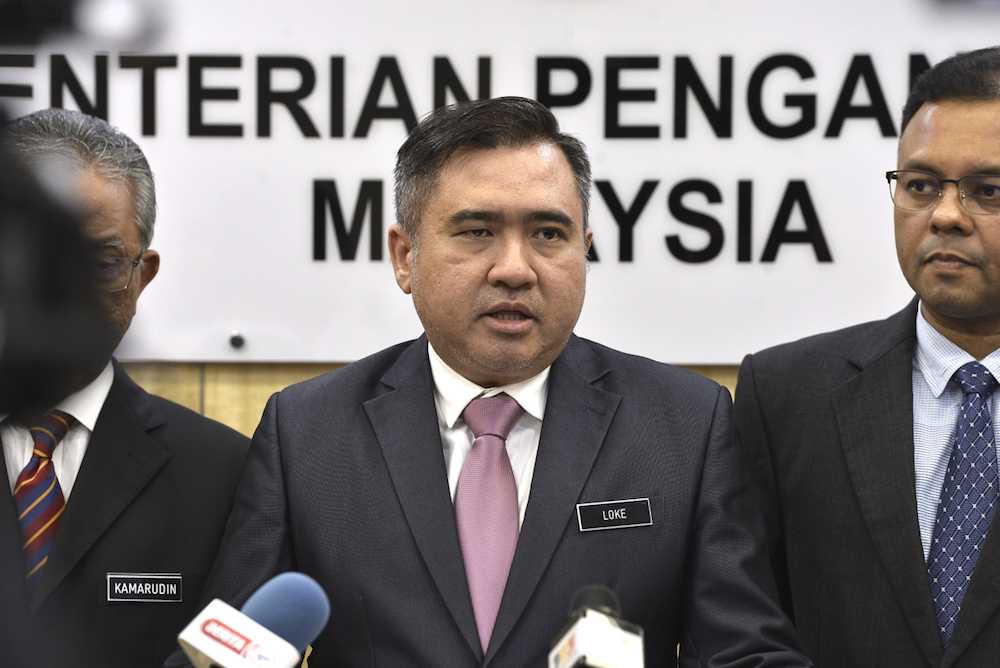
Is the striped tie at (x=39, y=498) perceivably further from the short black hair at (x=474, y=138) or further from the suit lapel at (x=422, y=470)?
the short black hair at (x=474, y=138)

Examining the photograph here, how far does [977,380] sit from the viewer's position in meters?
1.57

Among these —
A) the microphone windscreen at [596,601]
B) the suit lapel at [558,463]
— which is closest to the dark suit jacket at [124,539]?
the suit lapel at [558,463]

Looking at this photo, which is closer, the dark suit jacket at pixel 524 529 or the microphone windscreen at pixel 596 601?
the microphone windscreen at pixel 596 601

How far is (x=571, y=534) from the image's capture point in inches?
57.8

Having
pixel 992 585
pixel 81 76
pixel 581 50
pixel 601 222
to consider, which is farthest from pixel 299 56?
pixel 992 585

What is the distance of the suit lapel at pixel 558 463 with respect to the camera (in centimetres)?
141

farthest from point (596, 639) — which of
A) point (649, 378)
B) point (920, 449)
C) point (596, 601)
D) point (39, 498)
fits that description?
point (39, 498)

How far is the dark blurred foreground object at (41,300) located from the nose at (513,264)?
67 centimetres

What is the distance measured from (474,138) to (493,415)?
46 centimetres

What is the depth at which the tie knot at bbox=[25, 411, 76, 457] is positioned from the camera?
1.58 meters

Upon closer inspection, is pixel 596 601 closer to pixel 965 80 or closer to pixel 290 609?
pixel 290 609

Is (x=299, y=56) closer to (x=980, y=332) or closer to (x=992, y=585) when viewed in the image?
(x=980, y=332)

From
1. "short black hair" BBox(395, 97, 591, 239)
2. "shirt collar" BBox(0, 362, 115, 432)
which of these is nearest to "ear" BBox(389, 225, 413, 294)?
"short black hair" BBox(395, 97, 591, 239)

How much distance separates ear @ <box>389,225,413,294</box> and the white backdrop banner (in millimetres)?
636
